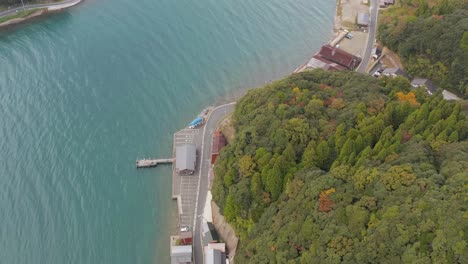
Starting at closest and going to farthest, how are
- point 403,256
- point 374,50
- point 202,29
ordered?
1. point 403,256
2. point 374,50
3. point 202,29

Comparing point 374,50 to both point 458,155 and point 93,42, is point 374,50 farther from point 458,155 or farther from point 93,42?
point 93,42

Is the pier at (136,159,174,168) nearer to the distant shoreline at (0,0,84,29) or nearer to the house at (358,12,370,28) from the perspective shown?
the house at (358,12,370,28)

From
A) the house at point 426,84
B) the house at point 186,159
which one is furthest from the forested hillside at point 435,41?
the house at point 186,159

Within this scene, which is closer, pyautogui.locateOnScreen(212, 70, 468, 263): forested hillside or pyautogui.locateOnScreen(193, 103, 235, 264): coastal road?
pyautogui.locateOnScreen(212, 70, 468, 263): forested hillside

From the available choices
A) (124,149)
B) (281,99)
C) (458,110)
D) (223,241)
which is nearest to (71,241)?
(124,149)

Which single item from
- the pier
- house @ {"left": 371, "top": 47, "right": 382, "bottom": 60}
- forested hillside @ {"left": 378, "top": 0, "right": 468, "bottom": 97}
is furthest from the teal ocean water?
forested hillside @ {"left": 378, "top": 0, "right": 468, "bottom": 97}

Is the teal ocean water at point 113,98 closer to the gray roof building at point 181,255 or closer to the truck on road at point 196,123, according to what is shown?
the gray roof building at point 181,255
